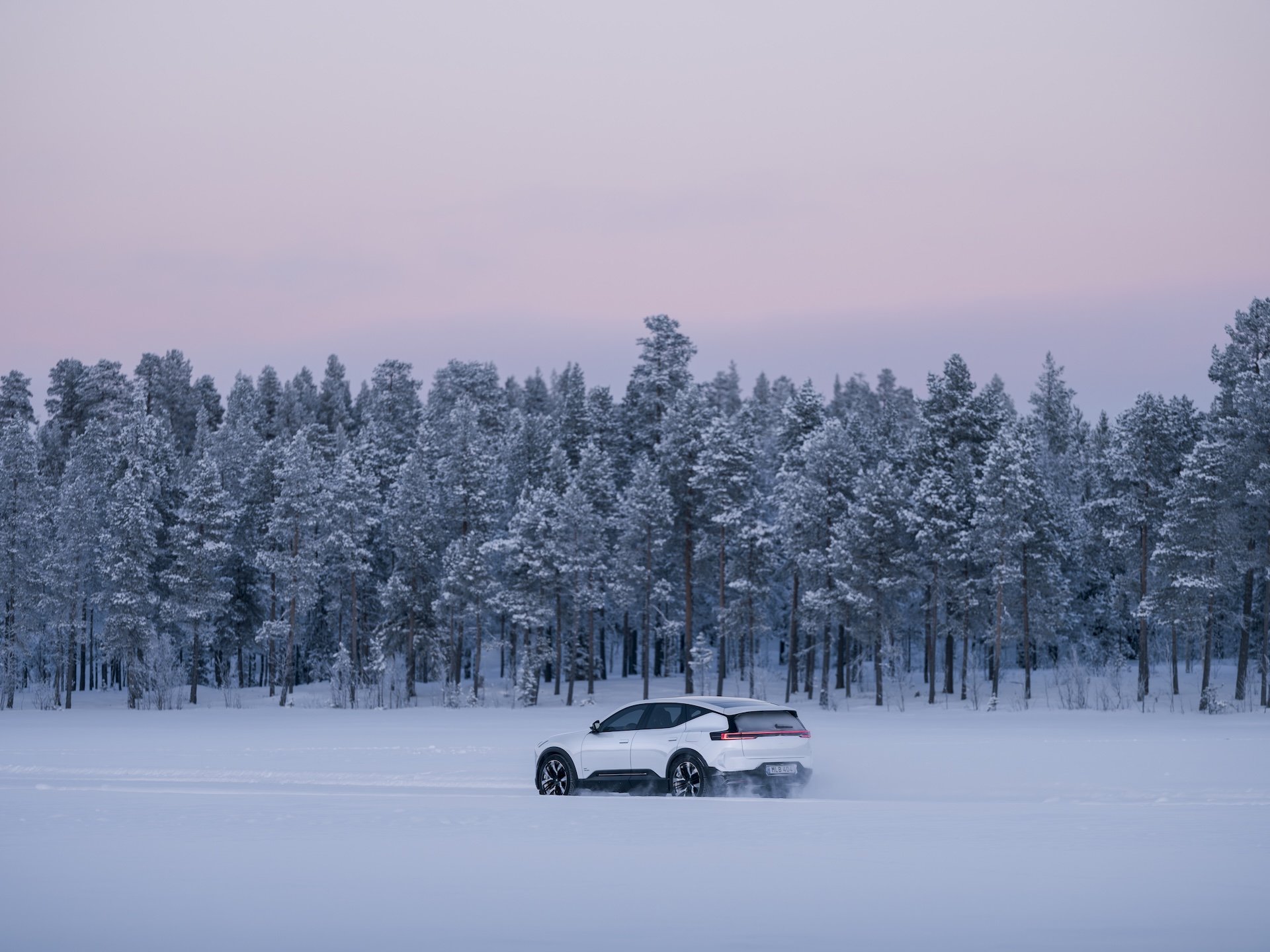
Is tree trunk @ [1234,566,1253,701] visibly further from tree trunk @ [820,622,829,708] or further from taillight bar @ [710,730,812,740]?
taillight bar @ [710,730,812,740]

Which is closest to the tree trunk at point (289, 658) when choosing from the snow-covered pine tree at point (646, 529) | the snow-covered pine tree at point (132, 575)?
the snow-covered pine tree at point (132, 575)

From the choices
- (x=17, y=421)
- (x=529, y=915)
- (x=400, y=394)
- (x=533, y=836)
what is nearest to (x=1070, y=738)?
(x=533, y=836)

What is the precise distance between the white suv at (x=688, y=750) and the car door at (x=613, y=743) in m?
0.01

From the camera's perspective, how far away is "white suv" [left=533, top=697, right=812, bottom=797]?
18.8 m

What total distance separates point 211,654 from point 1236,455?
2476 inches

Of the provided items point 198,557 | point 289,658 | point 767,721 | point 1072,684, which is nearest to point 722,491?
point 1072,684

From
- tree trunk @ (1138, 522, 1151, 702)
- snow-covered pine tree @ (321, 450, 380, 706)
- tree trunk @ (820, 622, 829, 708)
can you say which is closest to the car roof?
tree trunk @ (820, 622, 829, 708)

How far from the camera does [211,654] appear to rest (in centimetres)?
8350

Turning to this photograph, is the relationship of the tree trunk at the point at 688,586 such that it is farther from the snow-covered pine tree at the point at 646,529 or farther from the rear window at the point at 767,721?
the rear window at the point at 767,721

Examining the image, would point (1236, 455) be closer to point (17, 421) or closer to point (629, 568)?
point (629, 568)

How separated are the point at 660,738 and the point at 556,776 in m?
2.19

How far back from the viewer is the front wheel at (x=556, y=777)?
2028cm

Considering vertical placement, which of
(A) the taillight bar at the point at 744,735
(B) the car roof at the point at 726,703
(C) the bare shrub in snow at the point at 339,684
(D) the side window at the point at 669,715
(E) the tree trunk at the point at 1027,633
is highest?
(B) the car roof at the point at 726,703

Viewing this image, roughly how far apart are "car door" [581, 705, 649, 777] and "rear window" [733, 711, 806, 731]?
184 cm
